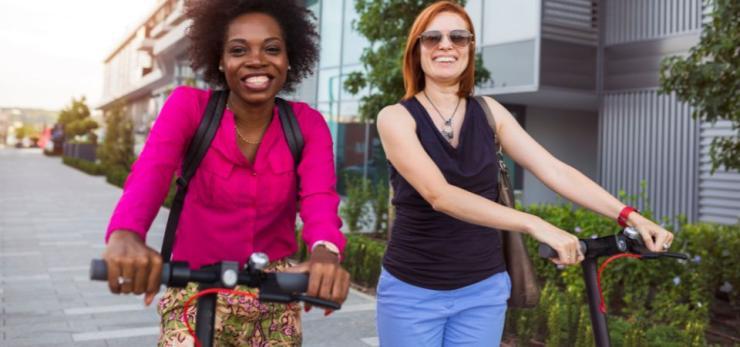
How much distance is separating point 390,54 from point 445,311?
7.48 m

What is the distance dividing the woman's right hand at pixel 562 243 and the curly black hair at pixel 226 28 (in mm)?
871

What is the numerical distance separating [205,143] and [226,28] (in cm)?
33

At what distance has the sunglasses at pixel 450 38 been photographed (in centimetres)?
246

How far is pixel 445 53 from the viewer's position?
246cm

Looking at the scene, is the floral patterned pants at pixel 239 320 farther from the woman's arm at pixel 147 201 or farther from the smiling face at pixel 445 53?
the smiling face at pixel 445 53

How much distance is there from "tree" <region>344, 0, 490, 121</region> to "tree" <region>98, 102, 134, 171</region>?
23.1m

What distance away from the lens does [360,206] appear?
35.3ft

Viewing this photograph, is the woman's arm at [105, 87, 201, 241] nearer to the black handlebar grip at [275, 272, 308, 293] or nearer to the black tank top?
the black handlebar grip at [275, 272, 308, 293]

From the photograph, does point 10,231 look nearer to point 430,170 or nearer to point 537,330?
point 537,330

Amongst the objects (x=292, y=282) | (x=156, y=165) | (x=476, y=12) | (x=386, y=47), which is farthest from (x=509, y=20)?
(x=292, y=282)

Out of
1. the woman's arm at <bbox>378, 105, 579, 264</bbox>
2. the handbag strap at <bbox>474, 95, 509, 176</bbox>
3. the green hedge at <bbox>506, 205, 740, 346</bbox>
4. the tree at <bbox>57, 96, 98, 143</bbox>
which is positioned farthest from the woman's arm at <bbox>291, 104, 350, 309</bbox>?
the tree at <bbox>57, 96, 98, 143</bbox>

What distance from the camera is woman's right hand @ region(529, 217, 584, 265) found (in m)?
1.88

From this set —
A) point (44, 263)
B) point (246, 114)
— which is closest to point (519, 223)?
point (246, 114)

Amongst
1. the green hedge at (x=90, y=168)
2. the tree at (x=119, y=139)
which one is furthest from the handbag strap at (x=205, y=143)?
the green hedge at (x=90, y=168)
